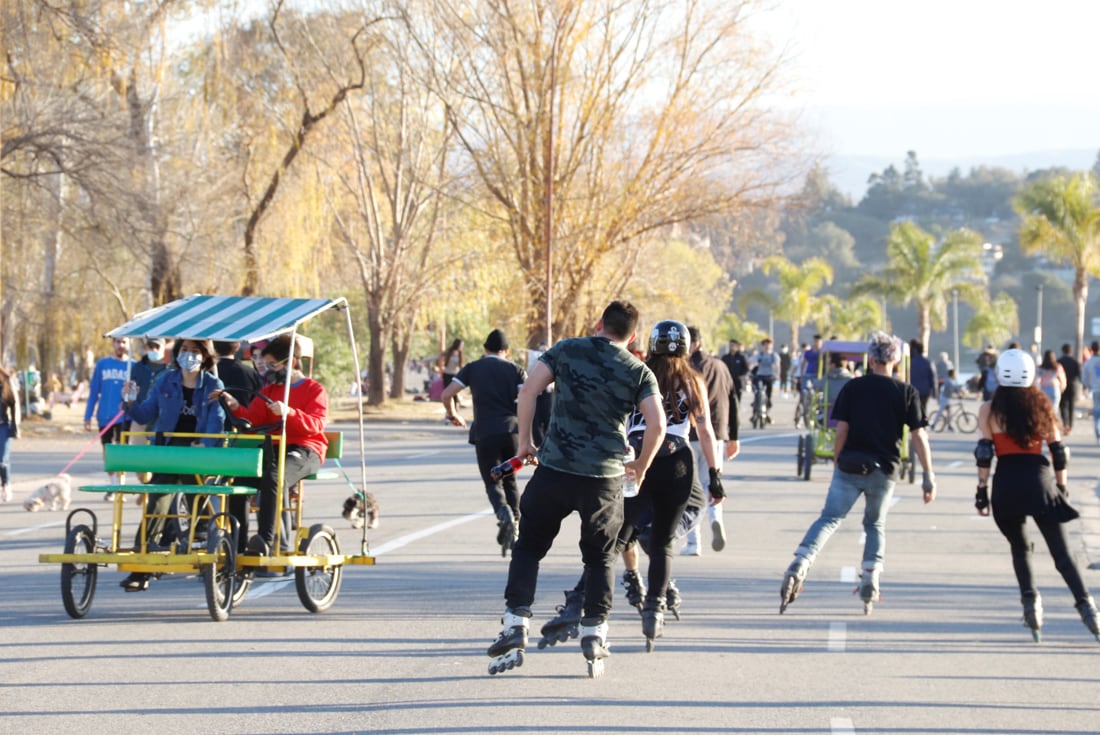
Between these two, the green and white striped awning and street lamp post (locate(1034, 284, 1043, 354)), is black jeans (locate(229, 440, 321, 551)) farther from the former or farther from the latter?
street lamp post (locate(1034, 284, 1043, 354))

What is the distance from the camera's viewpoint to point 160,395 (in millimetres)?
11500

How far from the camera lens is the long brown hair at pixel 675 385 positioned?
951 centimetres

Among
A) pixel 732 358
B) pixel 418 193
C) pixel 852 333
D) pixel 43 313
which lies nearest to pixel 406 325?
pixel 418 193

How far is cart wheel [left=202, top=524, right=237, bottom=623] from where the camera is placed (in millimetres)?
9750

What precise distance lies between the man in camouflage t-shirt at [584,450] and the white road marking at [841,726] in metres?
1.35

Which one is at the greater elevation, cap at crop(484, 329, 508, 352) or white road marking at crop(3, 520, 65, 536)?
cap at crop(484, 329, 508, 352)

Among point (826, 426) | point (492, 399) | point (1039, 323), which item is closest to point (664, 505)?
point (492, 399)

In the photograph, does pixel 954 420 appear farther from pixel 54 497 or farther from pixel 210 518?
pixel 210 518

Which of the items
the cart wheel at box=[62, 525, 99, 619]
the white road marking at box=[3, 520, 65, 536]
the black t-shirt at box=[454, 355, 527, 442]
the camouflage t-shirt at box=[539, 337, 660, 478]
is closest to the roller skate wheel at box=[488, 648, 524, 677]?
the camouflage t-shirt at box=[539, 337, 660, 478]

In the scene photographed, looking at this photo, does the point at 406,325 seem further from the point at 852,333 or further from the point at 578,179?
the point at 852,333

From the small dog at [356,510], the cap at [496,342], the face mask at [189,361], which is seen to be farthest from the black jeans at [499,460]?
the face mask at [189,361]

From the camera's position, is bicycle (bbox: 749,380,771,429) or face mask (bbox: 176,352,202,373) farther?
bicycle (bbox: 749,380,771,429)

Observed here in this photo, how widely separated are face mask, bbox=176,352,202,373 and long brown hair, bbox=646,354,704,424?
3.53 metres

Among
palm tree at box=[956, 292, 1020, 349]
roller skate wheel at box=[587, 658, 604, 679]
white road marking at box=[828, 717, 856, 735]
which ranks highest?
palm tree at box=[956, 292, 1020, 349]
